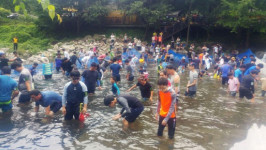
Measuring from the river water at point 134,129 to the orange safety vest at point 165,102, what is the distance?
0.89 metres

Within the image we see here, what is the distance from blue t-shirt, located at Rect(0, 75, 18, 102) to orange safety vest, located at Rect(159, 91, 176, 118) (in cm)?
452

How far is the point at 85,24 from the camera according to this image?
3522cm

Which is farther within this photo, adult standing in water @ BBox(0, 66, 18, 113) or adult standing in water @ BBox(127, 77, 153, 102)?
Answer: adult standing in water @ BBox(127, 77, 153, 102)

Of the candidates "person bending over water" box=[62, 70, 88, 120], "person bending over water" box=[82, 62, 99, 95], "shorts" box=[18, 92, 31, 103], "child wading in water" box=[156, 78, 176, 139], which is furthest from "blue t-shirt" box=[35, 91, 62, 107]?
"child wading in water" box=[156, 78, 176, 139]

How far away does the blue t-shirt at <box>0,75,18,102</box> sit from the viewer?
23.0 feet

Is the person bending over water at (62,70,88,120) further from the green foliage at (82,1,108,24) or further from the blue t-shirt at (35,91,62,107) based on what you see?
the green foliage at (82,1,108,24)

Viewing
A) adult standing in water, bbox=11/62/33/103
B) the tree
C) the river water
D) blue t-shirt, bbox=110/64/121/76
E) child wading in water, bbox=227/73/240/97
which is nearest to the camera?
the river water

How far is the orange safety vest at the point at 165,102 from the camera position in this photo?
5.49m

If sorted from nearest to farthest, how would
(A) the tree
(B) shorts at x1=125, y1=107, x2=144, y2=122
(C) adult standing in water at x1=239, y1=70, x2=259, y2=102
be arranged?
(B) shorts at x1=125, y1=107, x2=144, y2=122, (C) adult standing in water at x1=239, y1=70, x2=259, y2=102, (A) the tree

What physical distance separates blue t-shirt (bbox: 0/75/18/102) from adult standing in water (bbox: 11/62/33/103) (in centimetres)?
62

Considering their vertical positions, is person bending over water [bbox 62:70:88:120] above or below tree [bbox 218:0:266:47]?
below

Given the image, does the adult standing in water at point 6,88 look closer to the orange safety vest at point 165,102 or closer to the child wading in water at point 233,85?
the orange safety vest at point 165,102

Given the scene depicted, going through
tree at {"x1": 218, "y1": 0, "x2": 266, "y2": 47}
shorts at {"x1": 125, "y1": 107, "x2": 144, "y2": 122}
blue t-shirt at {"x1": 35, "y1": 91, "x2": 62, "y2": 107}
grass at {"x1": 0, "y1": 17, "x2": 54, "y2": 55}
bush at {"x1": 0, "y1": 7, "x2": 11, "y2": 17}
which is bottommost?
shorts at {"x1": 125, "y1": 107, "x2": 144, "y2": 122}

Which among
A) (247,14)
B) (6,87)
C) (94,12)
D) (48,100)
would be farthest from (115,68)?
(94,12)
